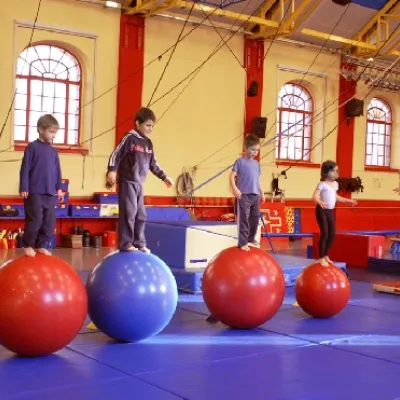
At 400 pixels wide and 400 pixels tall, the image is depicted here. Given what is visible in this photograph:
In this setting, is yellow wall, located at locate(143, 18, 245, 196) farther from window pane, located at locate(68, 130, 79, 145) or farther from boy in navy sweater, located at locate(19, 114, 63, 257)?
boy in navy sweater, located at locate(19, 114, 63, 257)

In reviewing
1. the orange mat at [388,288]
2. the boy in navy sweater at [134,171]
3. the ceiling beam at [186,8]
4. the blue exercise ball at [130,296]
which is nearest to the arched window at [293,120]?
the ceiling beam at [186,8]

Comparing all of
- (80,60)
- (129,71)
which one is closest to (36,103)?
(80,60)

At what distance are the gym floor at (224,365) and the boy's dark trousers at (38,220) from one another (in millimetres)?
806

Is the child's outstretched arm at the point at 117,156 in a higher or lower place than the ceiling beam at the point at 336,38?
lower

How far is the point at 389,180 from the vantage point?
56.6 feet

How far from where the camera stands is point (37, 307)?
405 centimetres

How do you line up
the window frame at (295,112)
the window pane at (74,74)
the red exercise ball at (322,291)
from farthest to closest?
the window frame at (295,112) < the window pane at (74,74) < the red exercise ball at (322,291)

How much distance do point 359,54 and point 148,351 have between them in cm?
1298

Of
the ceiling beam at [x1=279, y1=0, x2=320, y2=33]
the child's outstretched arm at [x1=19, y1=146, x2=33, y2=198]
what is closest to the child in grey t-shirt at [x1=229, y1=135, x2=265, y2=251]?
the child's outstretched arm at [x1=19, y1=146, x2=33, y2=198]

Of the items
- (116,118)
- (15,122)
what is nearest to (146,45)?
(116,118)

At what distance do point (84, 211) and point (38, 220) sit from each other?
677cm

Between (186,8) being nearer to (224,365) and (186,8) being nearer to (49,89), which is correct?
(49,89)

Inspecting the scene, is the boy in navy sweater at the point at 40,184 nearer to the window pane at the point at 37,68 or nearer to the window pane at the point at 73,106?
the window pane at the point at 37,68

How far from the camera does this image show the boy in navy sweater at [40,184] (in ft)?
16.8
